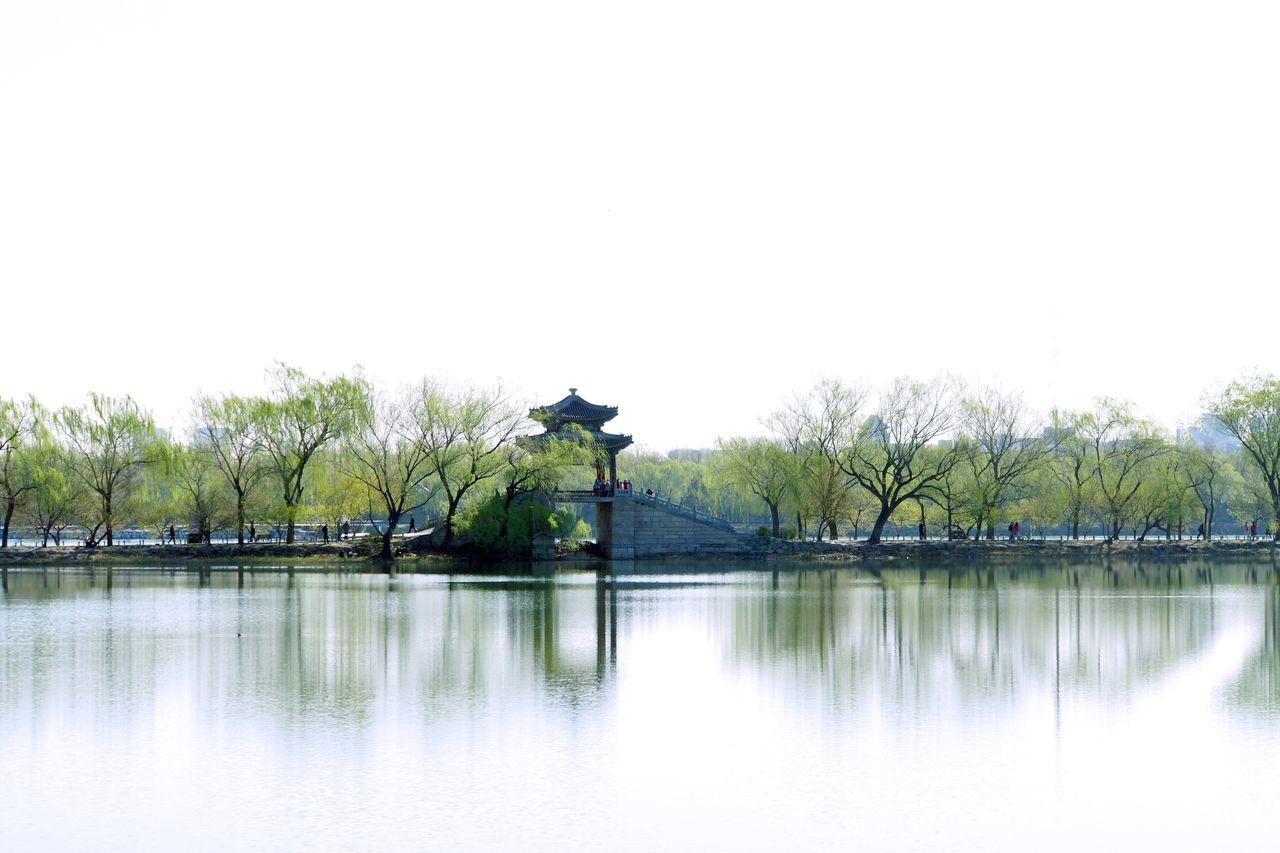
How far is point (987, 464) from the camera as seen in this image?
6012cm

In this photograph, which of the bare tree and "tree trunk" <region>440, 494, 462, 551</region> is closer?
"tree trunk" <region>440, 494, 462, 551</region>

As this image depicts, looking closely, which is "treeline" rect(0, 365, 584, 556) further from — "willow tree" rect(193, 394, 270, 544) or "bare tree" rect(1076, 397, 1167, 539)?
"bare tree" rect(1076, 397, 1167, 539)

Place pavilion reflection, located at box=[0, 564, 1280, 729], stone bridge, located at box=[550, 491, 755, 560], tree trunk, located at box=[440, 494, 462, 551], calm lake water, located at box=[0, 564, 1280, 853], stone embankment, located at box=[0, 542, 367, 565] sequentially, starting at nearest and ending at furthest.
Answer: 1. calm lake water, located at box=[0, 564, 1280, 853]
2. pavilion reflection, located at box=[0, 564, 1280, 729]
3. stone embankment, located at box=[0, 542, 367, 565]
4. tree trunk, located at box=[440, 494, 462, 551]
5. stone bridge, located at box=[550, 491, 755, 560]

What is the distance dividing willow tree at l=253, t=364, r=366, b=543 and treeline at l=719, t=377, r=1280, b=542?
62.9ft

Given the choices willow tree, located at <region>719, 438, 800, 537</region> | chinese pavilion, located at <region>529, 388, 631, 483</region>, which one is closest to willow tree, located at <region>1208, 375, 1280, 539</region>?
willow tree, located at <region>719, 438, 800, 537</region>

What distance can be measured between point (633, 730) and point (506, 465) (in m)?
35.6

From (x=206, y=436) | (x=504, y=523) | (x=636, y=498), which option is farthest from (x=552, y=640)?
(x=206, y=436)

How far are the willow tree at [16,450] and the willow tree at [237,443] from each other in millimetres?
6145

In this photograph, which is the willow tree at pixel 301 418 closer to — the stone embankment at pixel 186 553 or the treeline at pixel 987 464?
the stone embankment at pixel 186 553

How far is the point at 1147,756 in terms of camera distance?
13719mm

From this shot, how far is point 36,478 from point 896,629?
124ft

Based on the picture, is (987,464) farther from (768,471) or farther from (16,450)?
(16,450)

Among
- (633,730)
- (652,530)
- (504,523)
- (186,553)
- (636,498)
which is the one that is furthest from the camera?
(652,530)

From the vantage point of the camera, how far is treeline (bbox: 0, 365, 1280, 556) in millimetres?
50375
